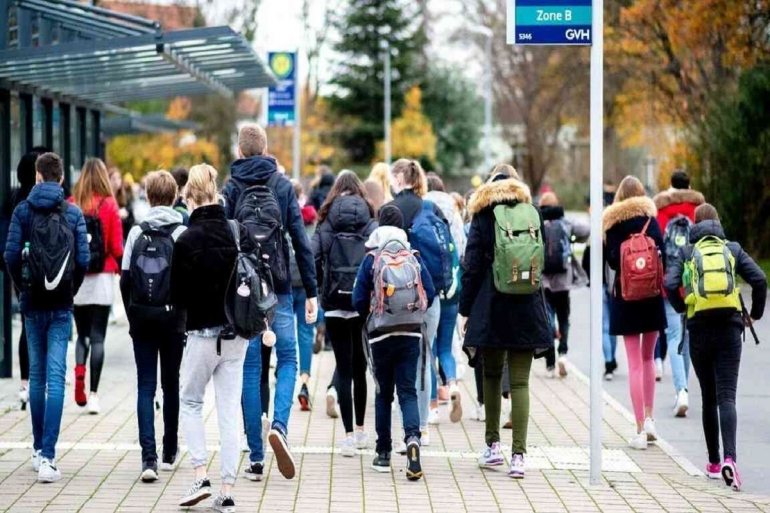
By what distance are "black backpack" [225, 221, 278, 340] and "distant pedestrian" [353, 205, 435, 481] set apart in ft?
3.57

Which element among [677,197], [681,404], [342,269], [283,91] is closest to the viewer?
[342,269]

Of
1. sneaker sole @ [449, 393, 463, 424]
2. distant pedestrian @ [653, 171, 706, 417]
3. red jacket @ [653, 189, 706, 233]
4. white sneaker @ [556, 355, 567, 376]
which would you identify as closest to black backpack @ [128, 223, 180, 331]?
sneaker sole @ [449, 393, 463, 424]

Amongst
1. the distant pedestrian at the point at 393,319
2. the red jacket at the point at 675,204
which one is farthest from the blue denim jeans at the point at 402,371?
the red jacket at the point at 675,204

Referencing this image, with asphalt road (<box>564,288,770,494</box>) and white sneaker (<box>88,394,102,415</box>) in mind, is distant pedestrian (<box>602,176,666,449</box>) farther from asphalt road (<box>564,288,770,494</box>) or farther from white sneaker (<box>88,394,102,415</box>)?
white sneaker (<box>88,394,102,415</box>)

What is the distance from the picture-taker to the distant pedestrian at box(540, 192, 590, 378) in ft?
44.9

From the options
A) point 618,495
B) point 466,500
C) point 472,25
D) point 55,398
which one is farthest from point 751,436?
point 472,25

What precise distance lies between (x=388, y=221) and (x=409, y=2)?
47473 millimetres

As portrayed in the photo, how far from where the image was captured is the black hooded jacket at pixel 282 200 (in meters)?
8.64

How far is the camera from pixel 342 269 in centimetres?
965

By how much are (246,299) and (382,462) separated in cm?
191

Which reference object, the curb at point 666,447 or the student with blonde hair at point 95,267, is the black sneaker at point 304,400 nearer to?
the student with blonde hair at point 95,267

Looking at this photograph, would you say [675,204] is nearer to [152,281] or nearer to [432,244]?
[432,244]

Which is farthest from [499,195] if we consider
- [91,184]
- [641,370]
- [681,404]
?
[91,184]

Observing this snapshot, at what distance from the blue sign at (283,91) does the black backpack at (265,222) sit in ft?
47.7
